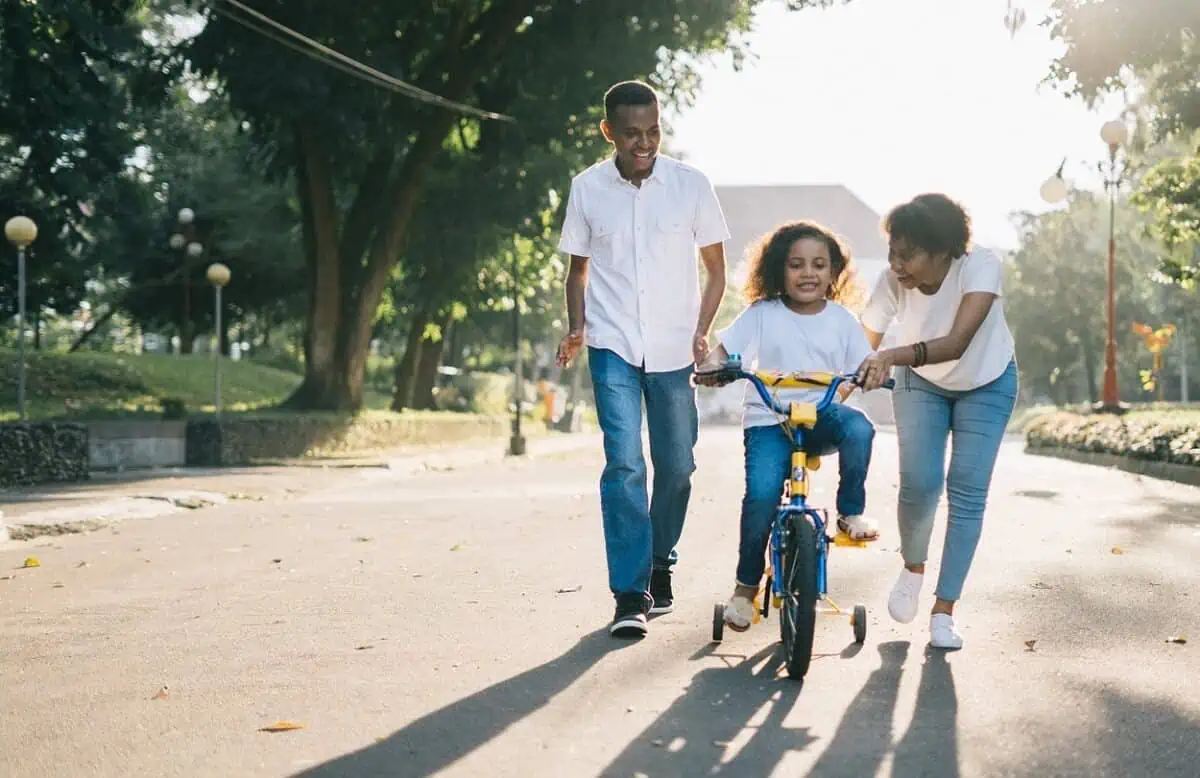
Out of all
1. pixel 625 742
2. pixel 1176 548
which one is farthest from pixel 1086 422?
pixel 625 742

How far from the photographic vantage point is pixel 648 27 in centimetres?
2602

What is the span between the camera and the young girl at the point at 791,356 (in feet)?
20.1

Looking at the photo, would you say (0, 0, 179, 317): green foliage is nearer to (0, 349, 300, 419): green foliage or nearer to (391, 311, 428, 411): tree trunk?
(0, 349, 300, 419): green foliage

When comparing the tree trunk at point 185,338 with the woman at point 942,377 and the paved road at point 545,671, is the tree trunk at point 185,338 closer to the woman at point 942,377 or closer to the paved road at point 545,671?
the paved road at point 545,671

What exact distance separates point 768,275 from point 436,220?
983 inches

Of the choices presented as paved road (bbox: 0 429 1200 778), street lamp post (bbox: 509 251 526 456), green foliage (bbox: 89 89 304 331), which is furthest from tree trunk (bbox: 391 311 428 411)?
paved road (bbox: 0 429 1200 778)

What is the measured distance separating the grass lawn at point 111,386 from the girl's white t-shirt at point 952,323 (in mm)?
19016

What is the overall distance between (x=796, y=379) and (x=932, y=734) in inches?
61.5

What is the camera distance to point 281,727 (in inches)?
192

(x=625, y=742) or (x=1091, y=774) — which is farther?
(x=625, y=742)

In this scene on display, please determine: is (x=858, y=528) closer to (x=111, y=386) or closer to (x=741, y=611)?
(x=741, y=611)

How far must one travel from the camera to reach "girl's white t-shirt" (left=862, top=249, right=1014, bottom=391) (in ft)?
20.8

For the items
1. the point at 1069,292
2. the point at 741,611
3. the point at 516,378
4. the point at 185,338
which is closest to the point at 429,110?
the point at 516,378

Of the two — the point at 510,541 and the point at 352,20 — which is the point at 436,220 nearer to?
the point at 352,20
